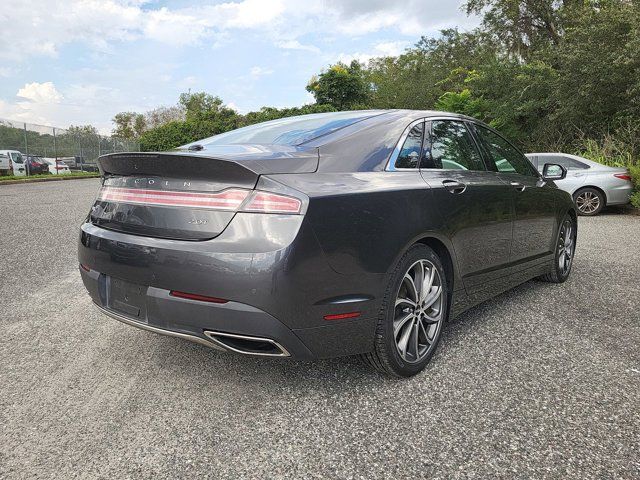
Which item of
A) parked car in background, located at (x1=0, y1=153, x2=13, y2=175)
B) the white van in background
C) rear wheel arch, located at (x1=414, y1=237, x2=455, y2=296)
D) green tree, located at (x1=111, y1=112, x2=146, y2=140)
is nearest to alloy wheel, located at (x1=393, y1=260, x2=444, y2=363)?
rear wheel arch, located at (x1=414, y1=237, x2=455, y2=296)

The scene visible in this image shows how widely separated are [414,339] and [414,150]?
3.65 ft

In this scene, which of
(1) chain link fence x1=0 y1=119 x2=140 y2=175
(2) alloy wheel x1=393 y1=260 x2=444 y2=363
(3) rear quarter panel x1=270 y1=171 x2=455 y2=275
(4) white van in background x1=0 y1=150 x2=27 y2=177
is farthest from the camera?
(1) chain link fence x1=0 y1=119 x2=140 y2=175

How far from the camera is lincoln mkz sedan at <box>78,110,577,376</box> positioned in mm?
2154

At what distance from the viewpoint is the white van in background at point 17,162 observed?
2150 centimetres

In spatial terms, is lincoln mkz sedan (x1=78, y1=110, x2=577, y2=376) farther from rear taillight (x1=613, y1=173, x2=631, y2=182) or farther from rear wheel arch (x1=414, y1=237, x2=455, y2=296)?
rear taillight (x1=613, y1=173, x2=631, y2=182)

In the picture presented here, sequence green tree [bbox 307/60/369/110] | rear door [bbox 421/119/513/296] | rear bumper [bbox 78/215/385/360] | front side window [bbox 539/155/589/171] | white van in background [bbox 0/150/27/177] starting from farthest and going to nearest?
green tree [bbox 307/60/369/110]
white van in background [bbox 0/150/27/177]
front side window [bbox 539/155/589/171]
rear door [bbox 421/119/513/296]
rear bumper [bbox 78/215/385/360]

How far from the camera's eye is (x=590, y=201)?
11156 mm

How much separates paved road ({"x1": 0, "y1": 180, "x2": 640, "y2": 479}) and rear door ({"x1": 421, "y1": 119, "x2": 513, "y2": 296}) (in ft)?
1.70

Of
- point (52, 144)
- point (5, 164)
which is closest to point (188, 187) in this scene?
point (5, 164)

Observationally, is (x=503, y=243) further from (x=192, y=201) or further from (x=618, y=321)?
(x=192, y=201)

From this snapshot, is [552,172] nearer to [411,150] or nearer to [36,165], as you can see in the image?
[411,150]

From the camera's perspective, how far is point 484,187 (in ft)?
11.0

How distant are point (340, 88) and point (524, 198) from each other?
1081 inches

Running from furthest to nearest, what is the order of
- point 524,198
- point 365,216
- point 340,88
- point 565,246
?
1. point 340,88
2. point 565,246
3. point 524,198
4. point 365,216
